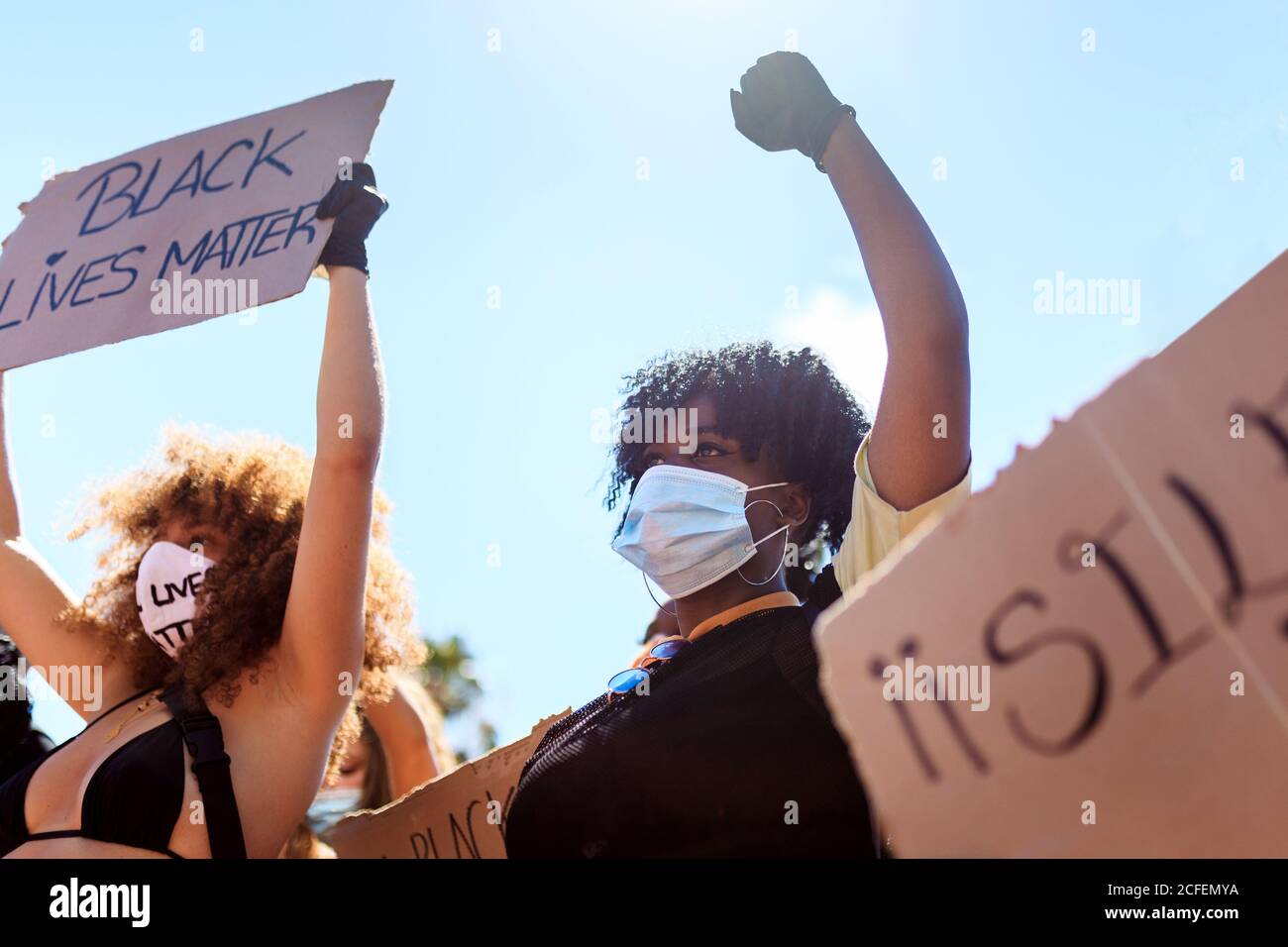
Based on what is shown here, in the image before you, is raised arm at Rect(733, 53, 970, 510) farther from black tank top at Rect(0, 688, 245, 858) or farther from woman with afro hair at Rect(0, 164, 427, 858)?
black tank top at Rect(0, 688, 245, 858)

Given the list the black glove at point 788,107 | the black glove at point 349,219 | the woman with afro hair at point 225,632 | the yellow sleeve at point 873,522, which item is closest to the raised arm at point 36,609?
the woman with afro hair at point 225,632

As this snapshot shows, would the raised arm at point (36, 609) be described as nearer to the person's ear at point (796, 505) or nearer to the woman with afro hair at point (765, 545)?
the woman with afro hair at point (765, 545)

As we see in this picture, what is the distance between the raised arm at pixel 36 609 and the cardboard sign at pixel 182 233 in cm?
57

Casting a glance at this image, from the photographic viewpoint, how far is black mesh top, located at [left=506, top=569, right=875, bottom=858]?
195cm

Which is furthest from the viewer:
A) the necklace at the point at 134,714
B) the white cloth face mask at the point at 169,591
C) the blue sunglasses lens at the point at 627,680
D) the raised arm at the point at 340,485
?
the white cloth face mask at the point at 169,591

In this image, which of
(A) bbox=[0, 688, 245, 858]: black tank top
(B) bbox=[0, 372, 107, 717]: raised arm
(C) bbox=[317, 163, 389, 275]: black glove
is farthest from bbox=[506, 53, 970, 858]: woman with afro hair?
(B) bbox=[0, 372, 107, 717]: raised arm

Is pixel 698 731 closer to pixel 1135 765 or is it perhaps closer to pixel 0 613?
pixel 1135 765

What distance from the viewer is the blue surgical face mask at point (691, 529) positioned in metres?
2.58

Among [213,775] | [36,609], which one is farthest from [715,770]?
[36,609]

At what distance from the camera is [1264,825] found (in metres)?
1.21
